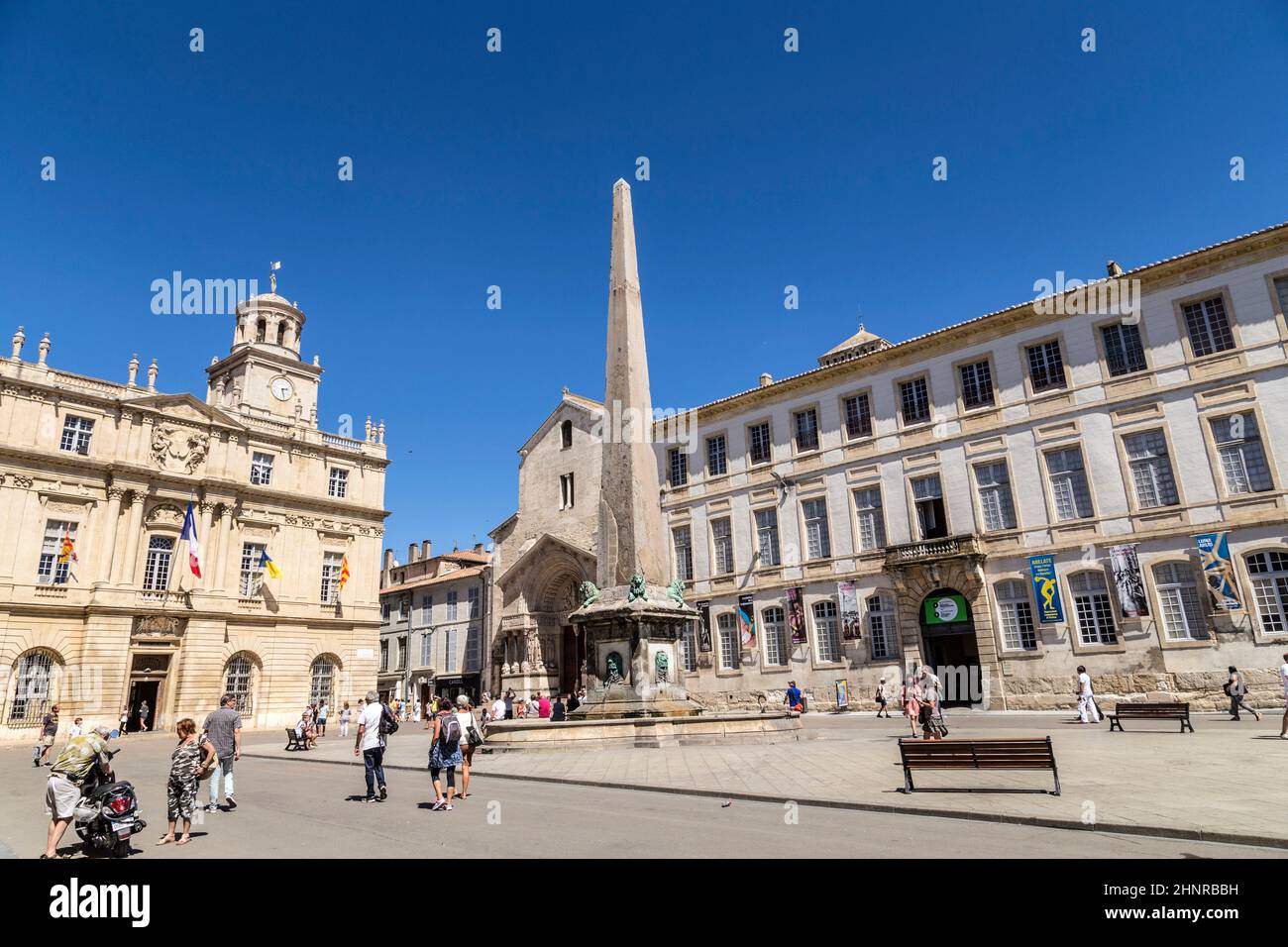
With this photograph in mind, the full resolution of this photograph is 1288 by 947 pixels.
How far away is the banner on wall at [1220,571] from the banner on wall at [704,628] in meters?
16.6

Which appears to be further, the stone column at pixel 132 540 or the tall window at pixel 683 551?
the tall window at pixel 683 551

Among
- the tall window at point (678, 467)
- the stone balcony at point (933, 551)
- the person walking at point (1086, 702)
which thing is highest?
the tall window at point (678, 467)

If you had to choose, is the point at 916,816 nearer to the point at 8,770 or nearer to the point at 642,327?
the point at 642,327

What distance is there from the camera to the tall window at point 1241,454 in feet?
66.6

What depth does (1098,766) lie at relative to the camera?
10.3 metres

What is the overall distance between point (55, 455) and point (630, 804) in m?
31.8

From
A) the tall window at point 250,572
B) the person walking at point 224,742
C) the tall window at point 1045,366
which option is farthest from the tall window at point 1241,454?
the tall window at point 250,572

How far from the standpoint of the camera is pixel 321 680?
3688cm

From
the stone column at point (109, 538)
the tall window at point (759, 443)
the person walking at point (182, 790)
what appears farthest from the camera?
the tall window at point (759, 443)

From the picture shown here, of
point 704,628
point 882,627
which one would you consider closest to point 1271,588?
point 882,627

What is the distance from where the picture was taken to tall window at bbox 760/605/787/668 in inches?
1117

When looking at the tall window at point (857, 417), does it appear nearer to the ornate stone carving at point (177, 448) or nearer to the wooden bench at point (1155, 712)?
the wooden bench at point (1155, 712)

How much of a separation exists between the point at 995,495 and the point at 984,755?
18.2m
